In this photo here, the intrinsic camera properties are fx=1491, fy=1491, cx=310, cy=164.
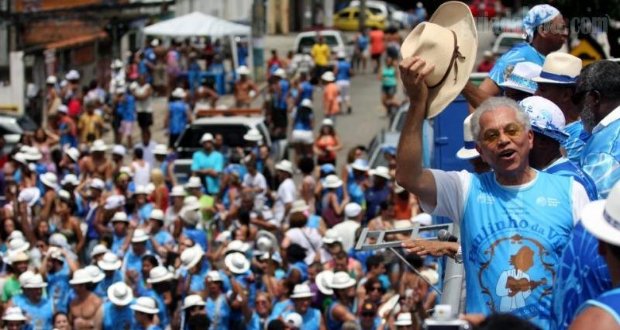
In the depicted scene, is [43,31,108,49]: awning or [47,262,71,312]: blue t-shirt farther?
[43,31,108,49]: awning

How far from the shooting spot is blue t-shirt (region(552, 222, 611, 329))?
452 cm

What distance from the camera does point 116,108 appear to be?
1109 inches

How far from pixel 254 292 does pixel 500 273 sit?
8.74m

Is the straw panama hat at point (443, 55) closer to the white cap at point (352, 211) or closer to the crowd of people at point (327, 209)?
the crowd of people at point (327, 209)

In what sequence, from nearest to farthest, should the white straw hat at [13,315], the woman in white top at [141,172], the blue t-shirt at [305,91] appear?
the white straw hat at [13,315], the woman in white top at [141,172], the blue t-shirt at [305,91]

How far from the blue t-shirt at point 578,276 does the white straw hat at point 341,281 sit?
823cm

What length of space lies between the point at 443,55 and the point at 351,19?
158ft

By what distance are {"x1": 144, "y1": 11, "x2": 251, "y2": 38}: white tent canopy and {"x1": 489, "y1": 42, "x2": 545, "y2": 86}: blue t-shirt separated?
24990mm

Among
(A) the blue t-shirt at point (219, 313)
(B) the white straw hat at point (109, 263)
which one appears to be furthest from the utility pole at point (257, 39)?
(A) the blue t-shirt at point (219, 313)

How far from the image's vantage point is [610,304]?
12.8ft

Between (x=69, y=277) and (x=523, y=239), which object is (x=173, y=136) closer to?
(x=69, y=277)

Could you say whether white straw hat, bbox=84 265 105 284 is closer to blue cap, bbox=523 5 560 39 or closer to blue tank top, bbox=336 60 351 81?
blue cap, bbox=523 5 560 39

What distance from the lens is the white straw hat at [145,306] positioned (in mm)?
13086

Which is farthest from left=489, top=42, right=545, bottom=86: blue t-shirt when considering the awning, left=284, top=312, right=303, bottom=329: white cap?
the awning
